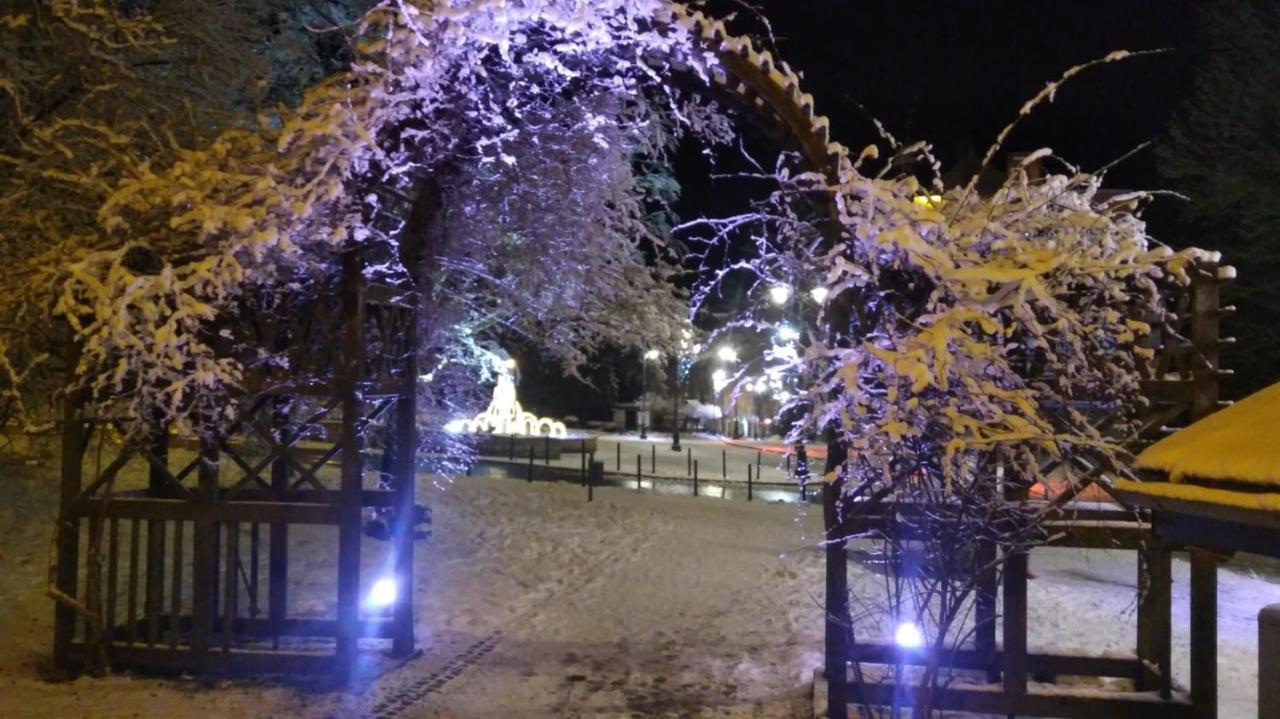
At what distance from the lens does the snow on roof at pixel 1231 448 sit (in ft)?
13.5

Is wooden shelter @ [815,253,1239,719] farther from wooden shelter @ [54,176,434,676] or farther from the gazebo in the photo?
wooden shelter @ [54,176,434,676]

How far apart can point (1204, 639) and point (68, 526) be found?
8.62 m

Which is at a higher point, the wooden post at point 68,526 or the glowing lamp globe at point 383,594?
the wooden post at point 68,526

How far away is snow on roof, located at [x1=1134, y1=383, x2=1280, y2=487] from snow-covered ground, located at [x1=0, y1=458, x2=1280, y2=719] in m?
2.13

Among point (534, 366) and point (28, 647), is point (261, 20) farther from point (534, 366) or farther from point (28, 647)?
point (534, 366)

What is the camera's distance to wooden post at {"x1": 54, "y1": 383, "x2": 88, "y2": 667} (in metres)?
7.55

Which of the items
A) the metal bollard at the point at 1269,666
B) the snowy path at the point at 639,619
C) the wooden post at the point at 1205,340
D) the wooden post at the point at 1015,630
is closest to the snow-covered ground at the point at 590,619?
the snowy path at the point at 639,619

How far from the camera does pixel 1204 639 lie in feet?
22.6

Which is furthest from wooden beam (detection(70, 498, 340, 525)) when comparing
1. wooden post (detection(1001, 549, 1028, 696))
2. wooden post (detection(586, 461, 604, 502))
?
wooden post (detection(586, 461, 604, 502))

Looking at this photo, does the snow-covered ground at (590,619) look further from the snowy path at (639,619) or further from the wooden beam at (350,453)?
the wooden beam at (350,453)

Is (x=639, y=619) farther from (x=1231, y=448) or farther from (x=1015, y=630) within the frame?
(x=1231, y=448)

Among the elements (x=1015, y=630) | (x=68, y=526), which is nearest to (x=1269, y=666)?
(x=1015, y=630)

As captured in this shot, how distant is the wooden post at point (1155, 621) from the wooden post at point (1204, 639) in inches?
10.2

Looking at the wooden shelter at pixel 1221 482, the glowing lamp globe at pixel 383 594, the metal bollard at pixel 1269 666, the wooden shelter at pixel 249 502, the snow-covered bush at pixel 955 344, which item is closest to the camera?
the wooden shelter at pixel 1221 482
